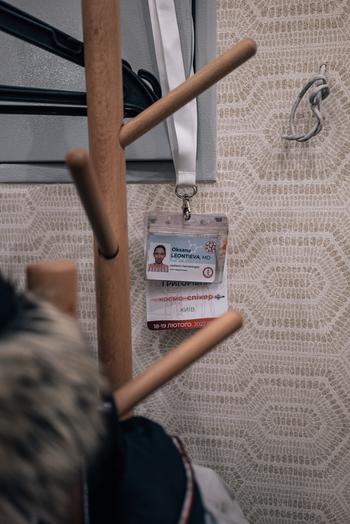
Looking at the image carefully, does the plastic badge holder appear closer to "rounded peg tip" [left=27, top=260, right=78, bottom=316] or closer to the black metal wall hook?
the black metal wall hook

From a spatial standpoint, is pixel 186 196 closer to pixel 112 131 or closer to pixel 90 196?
pixel 112 131

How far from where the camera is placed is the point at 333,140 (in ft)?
2.31

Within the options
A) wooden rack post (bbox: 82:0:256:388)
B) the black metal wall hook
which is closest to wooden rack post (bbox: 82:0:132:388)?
wooden rack post (bbox: 82:0:256:388)

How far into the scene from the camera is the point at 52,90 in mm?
621

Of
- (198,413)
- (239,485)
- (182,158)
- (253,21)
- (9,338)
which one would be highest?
(253,21)

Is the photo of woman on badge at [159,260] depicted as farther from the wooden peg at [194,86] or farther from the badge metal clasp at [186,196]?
the wooden peg at [194,86]

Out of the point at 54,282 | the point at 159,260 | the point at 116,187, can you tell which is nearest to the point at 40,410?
the point at 54,282

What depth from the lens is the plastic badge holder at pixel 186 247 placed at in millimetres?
739

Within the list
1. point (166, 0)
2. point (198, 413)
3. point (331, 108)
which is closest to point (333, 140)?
point (331, 108)

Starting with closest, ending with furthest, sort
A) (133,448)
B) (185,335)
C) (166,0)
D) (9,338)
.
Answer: (9,338) → (133,448) → (166,0) → (185,335)

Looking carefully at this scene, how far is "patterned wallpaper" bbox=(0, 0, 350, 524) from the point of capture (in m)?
0.71

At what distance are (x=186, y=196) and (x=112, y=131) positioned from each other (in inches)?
10.1

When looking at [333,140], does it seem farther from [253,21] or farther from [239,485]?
[239,485]

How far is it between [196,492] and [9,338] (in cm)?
23
